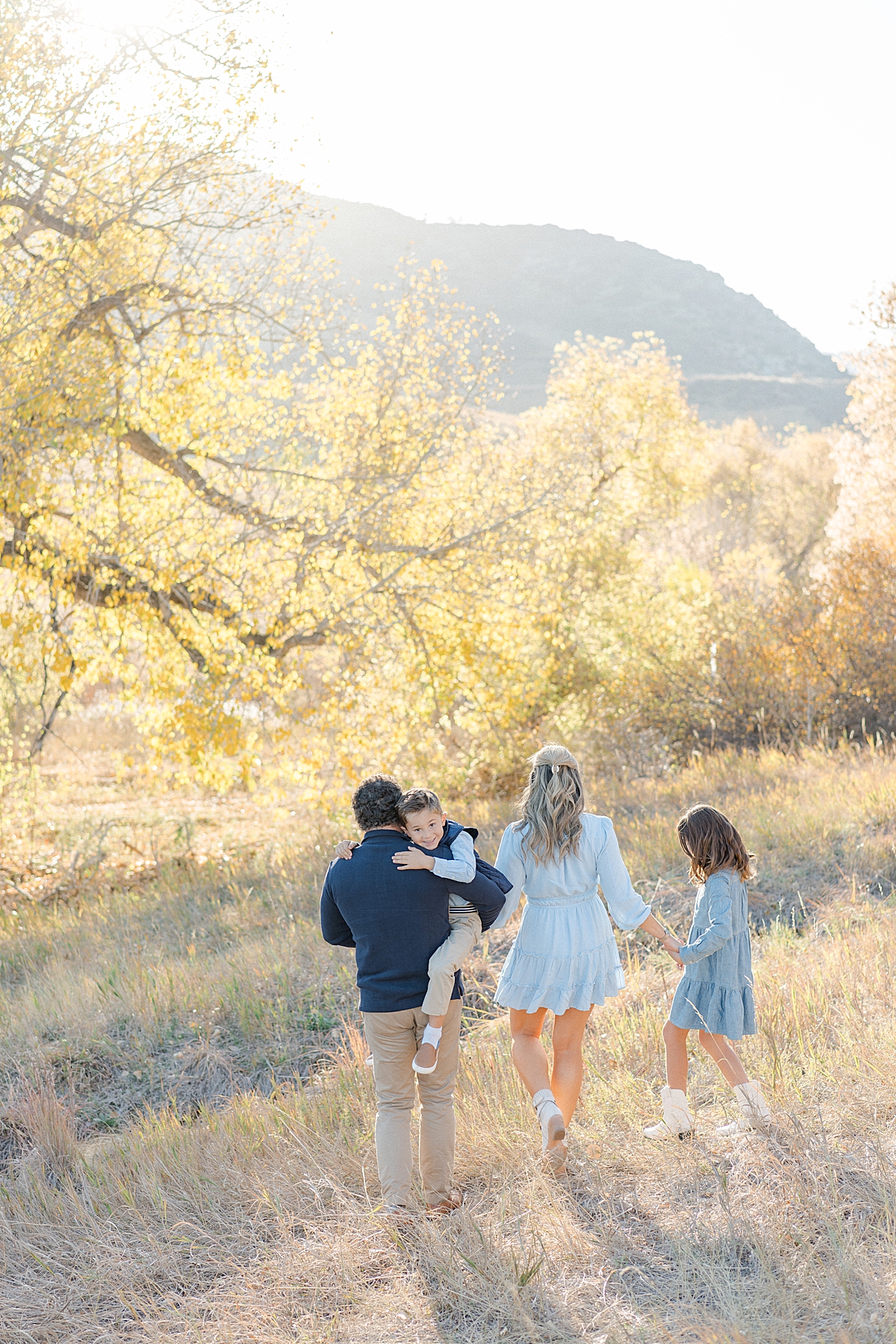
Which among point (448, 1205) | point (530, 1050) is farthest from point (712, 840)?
point (448, 1205)

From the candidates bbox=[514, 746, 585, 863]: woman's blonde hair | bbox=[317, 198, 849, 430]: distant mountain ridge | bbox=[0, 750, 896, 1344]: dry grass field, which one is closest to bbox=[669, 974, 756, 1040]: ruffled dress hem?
bbox=[0, 750, 896, 1344]: dry grass field

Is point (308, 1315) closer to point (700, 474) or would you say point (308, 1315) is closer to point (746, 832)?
point (746, 832)

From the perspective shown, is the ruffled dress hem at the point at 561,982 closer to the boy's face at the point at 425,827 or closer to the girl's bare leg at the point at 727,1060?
the girl's bare leg at the point at 727,1060

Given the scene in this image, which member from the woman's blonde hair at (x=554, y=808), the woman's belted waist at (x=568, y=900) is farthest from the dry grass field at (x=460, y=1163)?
the woman's blonde hair at (x=554, y=808)

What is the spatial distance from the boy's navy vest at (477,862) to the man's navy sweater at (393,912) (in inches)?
1.2

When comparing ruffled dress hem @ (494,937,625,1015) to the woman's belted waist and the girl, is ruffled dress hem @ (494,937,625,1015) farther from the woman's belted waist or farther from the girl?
the girl

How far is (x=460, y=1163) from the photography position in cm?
364

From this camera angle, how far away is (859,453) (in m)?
25.8

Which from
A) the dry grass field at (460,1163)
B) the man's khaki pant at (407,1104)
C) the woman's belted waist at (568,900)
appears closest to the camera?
the dry grass field at (460,1163)

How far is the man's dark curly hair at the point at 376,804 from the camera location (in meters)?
3.35

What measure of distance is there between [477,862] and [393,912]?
1.18 ft

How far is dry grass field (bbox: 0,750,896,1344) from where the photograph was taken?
107 inches

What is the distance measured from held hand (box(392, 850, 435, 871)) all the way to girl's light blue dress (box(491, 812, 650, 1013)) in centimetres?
38

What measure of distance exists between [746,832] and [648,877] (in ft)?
3.23
